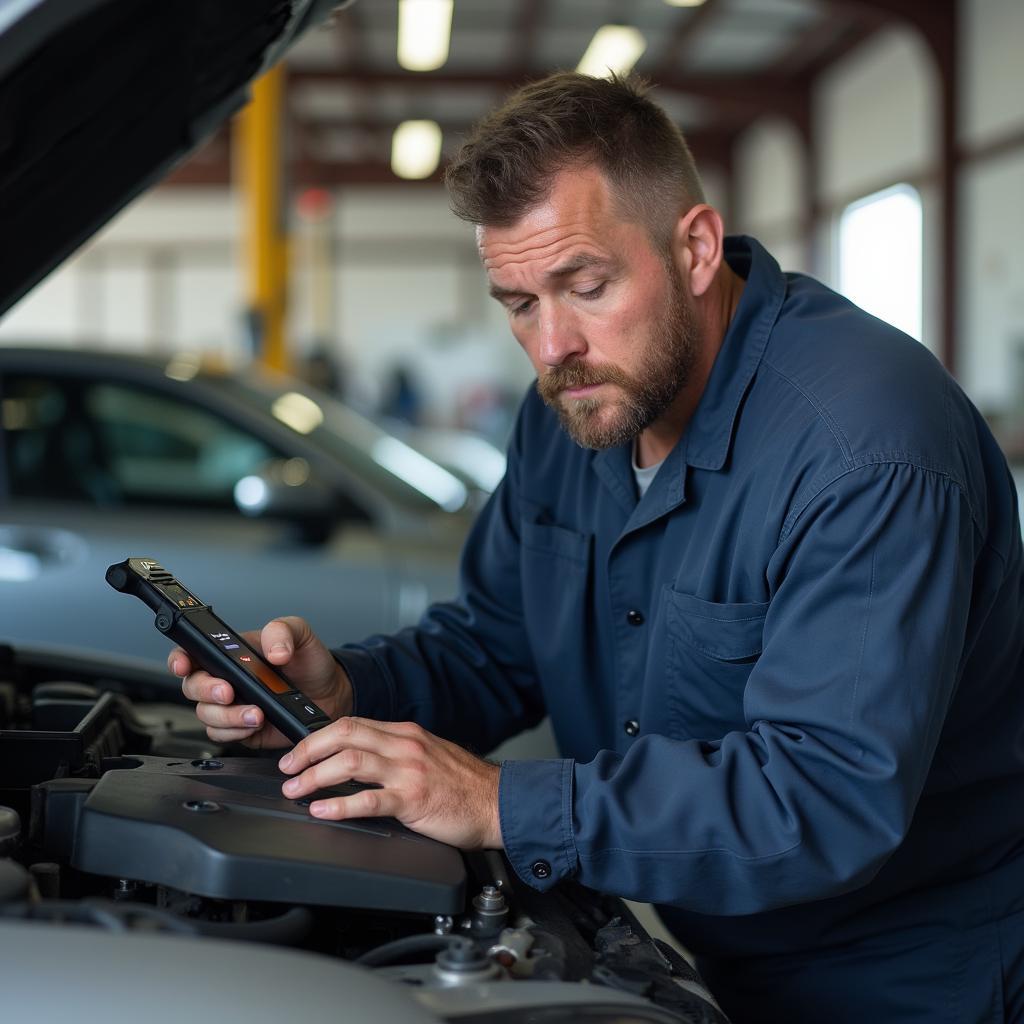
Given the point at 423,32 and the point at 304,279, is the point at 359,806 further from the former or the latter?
the point at 304,279

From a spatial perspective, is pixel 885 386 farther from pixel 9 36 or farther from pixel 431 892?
pixel 9 36

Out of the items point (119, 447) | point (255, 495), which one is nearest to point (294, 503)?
point (255, 495)

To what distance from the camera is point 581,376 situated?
5.02 ft

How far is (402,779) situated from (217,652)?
30 cm

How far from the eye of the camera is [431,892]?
3.73 feet

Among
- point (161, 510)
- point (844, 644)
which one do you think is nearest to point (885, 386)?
point (844, 644)

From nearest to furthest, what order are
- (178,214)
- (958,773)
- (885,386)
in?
(885,386) < (958,773) < (178,214)

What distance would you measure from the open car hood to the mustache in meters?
0.50

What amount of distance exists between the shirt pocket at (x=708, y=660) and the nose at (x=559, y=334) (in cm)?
31

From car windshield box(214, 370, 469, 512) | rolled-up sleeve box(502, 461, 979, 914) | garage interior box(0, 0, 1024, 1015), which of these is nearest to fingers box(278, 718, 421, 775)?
rolled-up sleeve box(502, 461, 979, 914)

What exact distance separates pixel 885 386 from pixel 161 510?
8.08 ft

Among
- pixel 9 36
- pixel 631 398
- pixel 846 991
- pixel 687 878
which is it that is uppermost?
pixel 9 36

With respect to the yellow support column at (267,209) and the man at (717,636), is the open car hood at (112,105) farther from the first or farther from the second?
the yellow support column at (267,209)

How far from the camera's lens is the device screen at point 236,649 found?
1.43m
